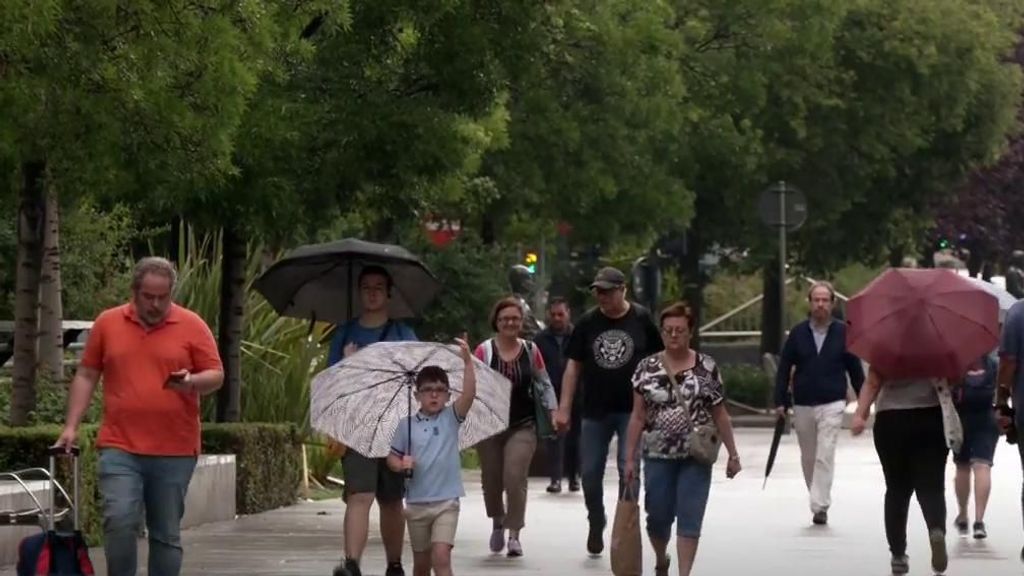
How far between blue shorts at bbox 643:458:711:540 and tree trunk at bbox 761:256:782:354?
3214 cm

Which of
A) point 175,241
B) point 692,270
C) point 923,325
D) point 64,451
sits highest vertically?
point 692,270

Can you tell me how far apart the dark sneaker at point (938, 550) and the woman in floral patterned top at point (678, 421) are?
159cm

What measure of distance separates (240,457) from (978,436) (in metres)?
5.50

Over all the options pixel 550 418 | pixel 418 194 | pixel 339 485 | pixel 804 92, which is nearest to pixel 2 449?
pixel 550 418

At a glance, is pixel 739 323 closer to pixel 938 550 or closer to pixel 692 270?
pixel 692 270

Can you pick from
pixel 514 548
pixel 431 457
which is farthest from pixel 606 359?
pixel 431 457

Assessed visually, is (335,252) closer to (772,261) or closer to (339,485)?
(339,485)

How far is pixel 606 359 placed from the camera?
1523 centimetres

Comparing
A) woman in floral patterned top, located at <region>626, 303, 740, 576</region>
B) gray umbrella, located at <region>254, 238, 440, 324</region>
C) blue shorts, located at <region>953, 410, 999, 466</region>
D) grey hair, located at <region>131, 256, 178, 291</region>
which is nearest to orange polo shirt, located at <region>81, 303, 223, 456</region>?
grey hair, located at <region>131, 256, 178, 291</region>

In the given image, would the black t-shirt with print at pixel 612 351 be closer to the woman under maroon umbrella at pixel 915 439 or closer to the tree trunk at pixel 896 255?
the woman under maroon umbrella at pixel 915 439

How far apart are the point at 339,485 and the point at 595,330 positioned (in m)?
8.68

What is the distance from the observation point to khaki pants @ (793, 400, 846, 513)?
19062 millimetres

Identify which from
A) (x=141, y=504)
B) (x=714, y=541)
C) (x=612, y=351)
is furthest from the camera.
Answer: (x=714, y=541)

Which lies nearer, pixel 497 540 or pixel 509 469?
pixel 509 469
